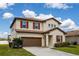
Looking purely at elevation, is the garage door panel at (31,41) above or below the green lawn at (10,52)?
above

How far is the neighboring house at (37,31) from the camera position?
22.0m

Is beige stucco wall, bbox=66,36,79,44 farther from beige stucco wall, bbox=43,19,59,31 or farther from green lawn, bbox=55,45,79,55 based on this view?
beige stucco wall, bbox=43,19,59,31

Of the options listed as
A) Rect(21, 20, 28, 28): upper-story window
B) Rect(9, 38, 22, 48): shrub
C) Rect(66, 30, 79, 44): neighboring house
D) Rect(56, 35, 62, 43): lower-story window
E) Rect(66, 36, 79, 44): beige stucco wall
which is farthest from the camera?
Rect(21, 20, 28, 28): upper-story window

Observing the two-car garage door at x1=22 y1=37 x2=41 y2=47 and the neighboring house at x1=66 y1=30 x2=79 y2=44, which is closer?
the neighboring house at x1=66 y1=30 x2=79 y2=44

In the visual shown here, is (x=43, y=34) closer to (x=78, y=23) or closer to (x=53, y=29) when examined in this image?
(x=53, y=29)

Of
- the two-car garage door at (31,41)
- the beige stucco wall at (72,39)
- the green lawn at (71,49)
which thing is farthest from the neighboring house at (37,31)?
the green lawn at (71,49)

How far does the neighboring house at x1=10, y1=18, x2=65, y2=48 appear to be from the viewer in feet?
72.3

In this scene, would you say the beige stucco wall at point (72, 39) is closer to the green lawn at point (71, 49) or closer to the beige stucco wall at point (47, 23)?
→ the green lawn at point (71, 49)

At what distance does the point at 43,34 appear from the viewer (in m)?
23.5

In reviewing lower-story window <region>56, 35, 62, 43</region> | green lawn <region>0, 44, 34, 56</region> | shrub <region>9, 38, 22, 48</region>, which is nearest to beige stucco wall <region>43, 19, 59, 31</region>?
lower-story window <region>56, 35, 62, 43</region>

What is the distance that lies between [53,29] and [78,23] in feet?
8.77

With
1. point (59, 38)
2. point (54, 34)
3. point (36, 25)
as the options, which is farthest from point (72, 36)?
point (36, 25)

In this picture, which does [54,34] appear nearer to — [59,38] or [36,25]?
[59,38]

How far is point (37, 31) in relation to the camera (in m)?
23.5
